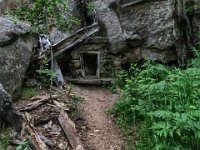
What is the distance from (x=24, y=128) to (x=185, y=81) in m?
3.31

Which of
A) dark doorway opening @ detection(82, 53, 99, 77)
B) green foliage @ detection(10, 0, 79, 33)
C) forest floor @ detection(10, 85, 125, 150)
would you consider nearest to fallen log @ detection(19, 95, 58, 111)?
forest floor @ detection(10, 85, 125, 150)

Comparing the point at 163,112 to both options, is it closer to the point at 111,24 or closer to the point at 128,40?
the point at 128,40

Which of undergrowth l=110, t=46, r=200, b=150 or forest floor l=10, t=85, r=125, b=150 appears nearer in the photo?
undergrowth l=110, t=46, r=200, b=150

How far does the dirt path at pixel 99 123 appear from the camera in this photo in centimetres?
700

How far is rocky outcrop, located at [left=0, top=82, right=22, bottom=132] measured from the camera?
21.5 feet

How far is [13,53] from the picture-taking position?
8.59 m

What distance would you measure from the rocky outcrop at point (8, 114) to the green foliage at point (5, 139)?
0.18 meters

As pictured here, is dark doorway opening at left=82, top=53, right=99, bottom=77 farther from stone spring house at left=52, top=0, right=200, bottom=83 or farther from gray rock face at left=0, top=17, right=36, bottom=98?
gray rock face at left=0, top=17, right=36, bottom=98

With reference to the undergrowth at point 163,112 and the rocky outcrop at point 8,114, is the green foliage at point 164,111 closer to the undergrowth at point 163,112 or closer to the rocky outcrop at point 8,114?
the undergrowth at point 163,112

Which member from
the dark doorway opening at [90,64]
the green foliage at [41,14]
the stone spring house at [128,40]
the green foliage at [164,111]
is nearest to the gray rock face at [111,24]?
the stone spring house at [128,40]

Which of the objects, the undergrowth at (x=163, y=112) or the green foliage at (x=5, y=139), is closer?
the undergrowth at (x=163, y=112)

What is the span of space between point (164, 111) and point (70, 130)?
2171 mm

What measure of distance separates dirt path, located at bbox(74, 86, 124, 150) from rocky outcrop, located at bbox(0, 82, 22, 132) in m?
1.43

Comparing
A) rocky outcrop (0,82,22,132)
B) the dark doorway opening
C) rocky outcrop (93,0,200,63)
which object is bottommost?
rocky outcrop (0,82,22,132)
